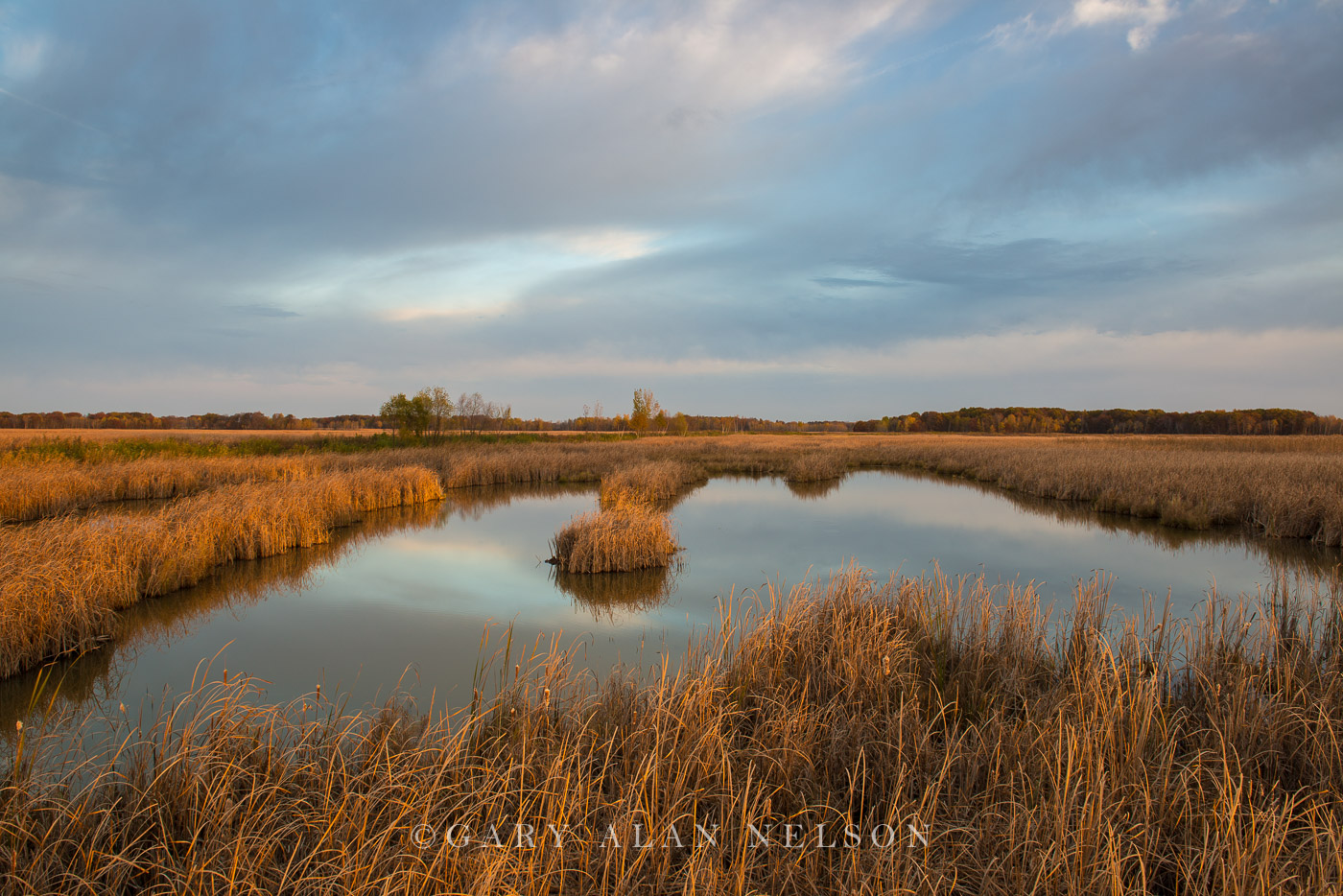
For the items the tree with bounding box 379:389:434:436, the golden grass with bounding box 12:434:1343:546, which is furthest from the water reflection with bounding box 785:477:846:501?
the tree with bounding box 379:389:434:436

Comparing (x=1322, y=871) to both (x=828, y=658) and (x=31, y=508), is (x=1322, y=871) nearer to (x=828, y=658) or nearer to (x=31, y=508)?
(x=828, y=658)

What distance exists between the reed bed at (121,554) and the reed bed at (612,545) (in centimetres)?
564

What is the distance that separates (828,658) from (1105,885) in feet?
8.40

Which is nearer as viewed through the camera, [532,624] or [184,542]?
[532,624]

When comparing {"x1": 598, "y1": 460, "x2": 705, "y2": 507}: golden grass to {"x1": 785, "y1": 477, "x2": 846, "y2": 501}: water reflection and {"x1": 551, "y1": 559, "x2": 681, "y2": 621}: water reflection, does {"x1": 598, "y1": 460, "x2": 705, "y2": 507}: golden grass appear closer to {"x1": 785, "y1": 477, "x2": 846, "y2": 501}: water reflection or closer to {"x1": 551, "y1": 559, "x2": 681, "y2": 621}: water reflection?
{"x1": 785, "y1": 477, "x2": 846, "y2": 501}: water reflection

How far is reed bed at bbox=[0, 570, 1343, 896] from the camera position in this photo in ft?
8.31

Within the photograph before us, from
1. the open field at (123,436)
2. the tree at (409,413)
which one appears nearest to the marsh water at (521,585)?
the tree at (409,413)

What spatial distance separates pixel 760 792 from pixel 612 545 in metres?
Result: 7.49

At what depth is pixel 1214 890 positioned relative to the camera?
2451mm

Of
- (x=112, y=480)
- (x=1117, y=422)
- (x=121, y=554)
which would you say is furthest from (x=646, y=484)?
(x=1117, y=422)

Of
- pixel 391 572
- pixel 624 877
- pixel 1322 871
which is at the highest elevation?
pixel 1322 871

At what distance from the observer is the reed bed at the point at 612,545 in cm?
1030

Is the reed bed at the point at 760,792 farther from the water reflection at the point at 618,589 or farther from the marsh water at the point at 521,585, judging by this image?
the water reflection at the point at 618,589

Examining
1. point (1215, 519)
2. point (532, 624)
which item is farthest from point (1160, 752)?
point (1215, 519)
